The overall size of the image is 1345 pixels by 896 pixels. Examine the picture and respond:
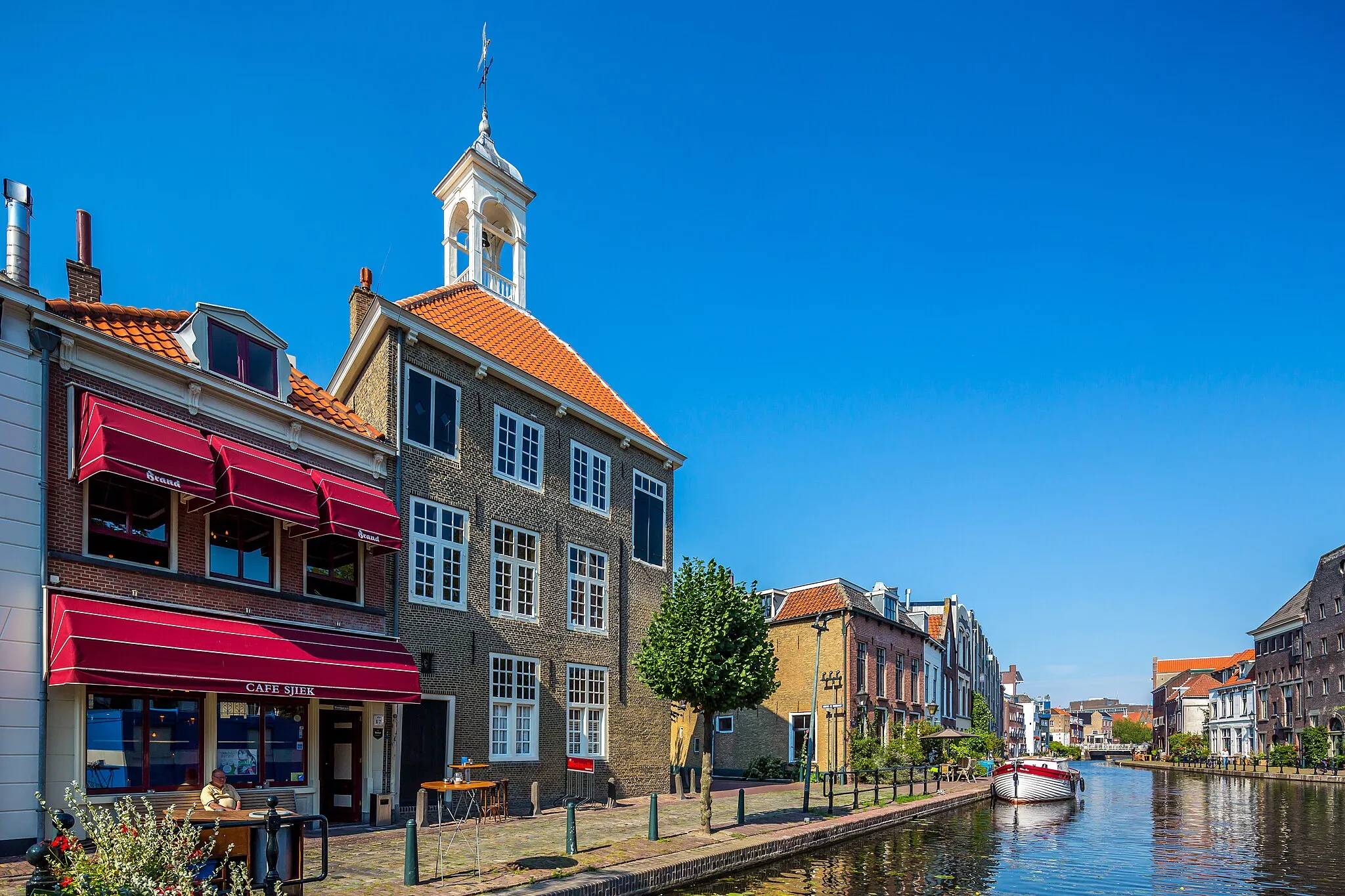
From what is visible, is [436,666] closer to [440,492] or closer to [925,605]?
[440,492]

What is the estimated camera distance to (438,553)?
22.8 m

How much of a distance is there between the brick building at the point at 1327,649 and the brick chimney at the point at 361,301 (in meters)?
68.5

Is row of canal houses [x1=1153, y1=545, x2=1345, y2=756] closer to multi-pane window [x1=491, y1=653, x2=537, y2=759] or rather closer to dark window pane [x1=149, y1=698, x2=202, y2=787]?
multi-pane window [x1=491, y1=653, x2=537, y2=759]

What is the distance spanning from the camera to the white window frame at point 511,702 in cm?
2364

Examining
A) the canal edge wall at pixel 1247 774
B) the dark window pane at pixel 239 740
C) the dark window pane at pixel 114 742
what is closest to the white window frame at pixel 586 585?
the dark window pane at pixel 239 740

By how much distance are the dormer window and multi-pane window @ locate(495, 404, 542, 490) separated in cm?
695

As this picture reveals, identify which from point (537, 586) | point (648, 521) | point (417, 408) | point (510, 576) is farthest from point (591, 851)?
point (648, 521)

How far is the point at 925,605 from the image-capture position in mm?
72875

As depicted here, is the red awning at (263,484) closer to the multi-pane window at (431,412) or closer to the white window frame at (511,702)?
the multi-pane window at (431,412)

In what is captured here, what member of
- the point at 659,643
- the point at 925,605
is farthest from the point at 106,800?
the point at 925,605

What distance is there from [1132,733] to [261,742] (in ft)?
558

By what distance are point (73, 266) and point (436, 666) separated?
11.2 m

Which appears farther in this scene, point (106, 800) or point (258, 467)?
point (258, 467)

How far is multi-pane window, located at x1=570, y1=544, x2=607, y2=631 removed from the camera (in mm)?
27609
